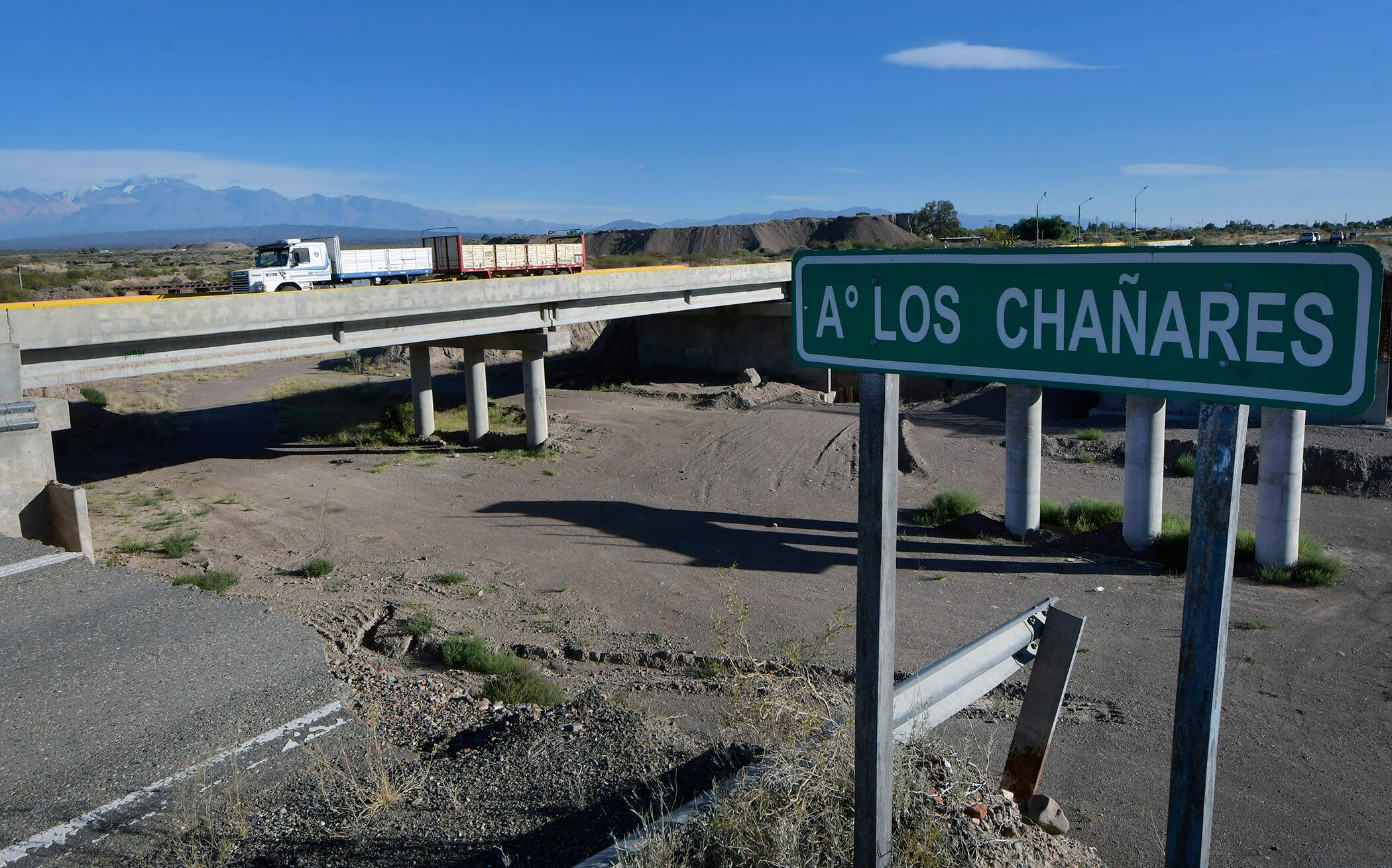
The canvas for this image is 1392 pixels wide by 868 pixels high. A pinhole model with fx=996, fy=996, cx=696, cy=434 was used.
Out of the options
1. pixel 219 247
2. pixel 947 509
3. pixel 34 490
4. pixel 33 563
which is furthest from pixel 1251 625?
pixel 219 247

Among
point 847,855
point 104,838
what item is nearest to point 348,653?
point 104,838

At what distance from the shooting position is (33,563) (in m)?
10.1

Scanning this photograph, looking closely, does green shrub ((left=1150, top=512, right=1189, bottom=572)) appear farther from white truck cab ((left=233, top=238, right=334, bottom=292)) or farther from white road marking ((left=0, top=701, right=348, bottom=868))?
white truck cab ((left=233, top=238, right=334, bottom=292))

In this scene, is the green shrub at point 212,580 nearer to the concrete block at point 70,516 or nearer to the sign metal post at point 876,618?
the concrete block at point 70,516

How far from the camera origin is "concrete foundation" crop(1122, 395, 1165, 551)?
16.2 meters

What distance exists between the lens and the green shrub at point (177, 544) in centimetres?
1650

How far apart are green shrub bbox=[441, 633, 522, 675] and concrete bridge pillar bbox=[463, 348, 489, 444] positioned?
1706 centimetres

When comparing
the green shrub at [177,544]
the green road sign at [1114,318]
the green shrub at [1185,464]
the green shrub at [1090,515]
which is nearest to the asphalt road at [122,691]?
the green road sign at [1114,318]

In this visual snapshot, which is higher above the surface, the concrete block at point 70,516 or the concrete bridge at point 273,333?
the concrete bridge at point 273,333

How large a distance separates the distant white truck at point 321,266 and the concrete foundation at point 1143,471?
A: 2153cm

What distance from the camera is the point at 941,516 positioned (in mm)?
19172

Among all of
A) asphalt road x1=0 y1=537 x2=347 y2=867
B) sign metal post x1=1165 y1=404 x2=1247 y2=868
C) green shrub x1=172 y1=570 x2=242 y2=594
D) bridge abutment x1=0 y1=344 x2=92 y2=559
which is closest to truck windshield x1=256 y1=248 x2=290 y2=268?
bridge abutment x1=0 y1=344 x2=92 y2=559

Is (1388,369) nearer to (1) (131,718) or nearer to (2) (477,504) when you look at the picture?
(2) (477,504)

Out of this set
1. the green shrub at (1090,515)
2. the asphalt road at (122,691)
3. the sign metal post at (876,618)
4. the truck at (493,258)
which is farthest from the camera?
the truck at (493,258)
